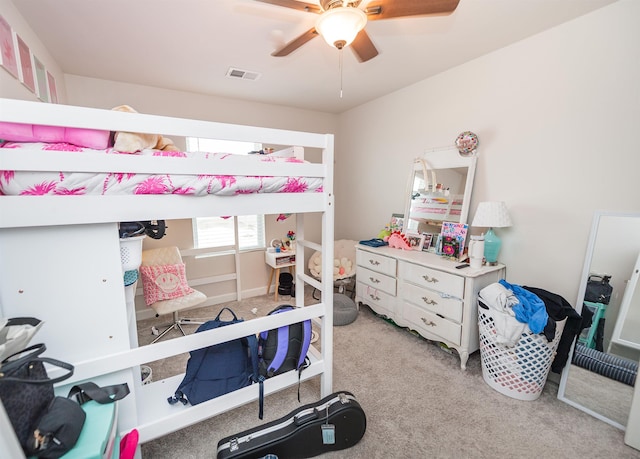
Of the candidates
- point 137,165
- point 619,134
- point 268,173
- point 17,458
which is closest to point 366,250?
point 268,173

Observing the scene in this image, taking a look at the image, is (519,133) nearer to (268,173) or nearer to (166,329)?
(268,173)

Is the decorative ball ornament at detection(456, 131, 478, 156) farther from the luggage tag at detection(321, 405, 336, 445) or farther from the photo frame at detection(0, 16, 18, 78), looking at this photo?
the photo frame at detection(0, 16, 18, 78)

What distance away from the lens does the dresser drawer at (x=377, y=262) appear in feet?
8.55

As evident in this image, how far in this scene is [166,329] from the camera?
2639 millimetres

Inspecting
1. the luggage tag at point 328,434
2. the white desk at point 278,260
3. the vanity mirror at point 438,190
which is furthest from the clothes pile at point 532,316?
the white desk at point 278,260

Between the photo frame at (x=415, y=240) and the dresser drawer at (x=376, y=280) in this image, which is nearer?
the dresser drawer at (x=376, y=280)

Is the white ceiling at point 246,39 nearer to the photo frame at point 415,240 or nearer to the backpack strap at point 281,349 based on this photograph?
the photo frame at point 415,240

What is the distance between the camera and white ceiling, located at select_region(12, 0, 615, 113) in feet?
5.36

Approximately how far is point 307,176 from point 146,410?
4.69 ft

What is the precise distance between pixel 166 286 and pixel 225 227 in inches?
40.4

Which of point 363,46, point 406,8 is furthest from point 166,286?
point 406,8

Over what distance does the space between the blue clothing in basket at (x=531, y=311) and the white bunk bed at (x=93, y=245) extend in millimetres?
1678

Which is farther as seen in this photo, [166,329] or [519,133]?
[166,329]

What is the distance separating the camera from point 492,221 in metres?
2.08
